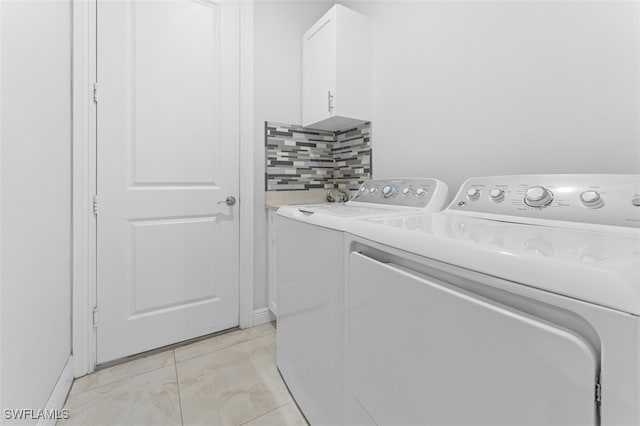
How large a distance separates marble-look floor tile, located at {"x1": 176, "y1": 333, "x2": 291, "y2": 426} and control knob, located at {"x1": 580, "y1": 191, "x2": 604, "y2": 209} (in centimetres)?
135

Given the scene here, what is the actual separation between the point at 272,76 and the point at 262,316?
5.46 ft

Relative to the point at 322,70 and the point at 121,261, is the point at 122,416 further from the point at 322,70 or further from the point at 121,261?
the point at 322,70

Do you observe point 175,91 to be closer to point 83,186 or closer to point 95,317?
point 83,186

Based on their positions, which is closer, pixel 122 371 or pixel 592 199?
pixel 592 199

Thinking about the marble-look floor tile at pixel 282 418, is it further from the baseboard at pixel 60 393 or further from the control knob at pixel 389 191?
the control knob at pixel 389 191

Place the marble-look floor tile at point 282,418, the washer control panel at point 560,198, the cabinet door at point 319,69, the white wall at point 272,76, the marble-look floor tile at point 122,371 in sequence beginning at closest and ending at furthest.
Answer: the washer control panel at point 560,198 < the marble-look floor tile at point 282,418 < the marble-look floor tile at point 122,371 < the cabinet door at point 319,69 < the white wall at point 272,76

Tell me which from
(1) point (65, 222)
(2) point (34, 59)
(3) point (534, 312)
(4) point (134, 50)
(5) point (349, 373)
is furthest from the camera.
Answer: (4) point (134, 50)

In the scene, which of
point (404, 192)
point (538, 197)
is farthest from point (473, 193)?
point (404, 192)

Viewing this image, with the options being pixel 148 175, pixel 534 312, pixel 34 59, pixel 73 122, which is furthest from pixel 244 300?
pixel 534 312

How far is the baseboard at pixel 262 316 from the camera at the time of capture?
202 cm

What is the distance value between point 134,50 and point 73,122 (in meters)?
0.51

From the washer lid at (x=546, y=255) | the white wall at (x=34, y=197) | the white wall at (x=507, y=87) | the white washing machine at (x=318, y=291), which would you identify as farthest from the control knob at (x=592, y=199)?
the white wall at (x=34, y=197)

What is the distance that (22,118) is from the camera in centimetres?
97

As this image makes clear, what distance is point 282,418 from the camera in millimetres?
1237
